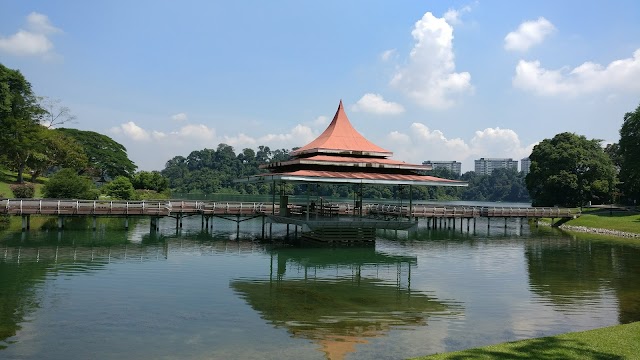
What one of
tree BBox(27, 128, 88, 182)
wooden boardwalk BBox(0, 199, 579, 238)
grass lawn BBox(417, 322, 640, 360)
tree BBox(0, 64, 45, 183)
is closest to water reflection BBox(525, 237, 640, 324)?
grass lawn BBox(417, 322, 640, 360)

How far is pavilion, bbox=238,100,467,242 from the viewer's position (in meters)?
33.1

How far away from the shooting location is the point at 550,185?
227 ft

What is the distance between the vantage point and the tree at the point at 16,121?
182 ft

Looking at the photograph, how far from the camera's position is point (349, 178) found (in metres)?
32.8

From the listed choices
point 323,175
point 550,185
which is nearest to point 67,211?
point 323,175

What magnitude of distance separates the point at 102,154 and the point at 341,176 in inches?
2607

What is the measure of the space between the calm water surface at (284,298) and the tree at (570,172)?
36.3 meters

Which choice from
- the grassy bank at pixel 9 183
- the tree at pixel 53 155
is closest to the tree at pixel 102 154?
the tree at pixel 53 155

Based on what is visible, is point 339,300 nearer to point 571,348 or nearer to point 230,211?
point 571,348

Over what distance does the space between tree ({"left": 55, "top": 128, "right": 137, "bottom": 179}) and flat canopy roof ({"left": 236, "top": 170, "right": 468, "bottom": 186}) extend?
58480mm

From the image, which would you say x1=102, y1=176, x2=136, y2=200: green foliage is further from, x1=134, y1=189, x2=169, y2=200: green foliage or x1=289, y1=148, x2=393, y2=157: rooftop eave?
x1=289, y1=148, x2=393, y2=157: rooftop eave

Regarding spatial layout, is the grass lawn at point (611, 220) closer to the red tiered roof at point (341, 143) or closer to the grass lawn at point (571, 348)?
the red tiered roof at point (341, 143)

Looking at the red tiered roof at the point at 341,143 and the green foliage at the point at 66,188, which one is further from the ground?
the red tiered roof at the point at 341,143

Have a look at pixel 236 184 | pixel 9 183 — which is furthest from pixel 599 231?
pixel 236 184
